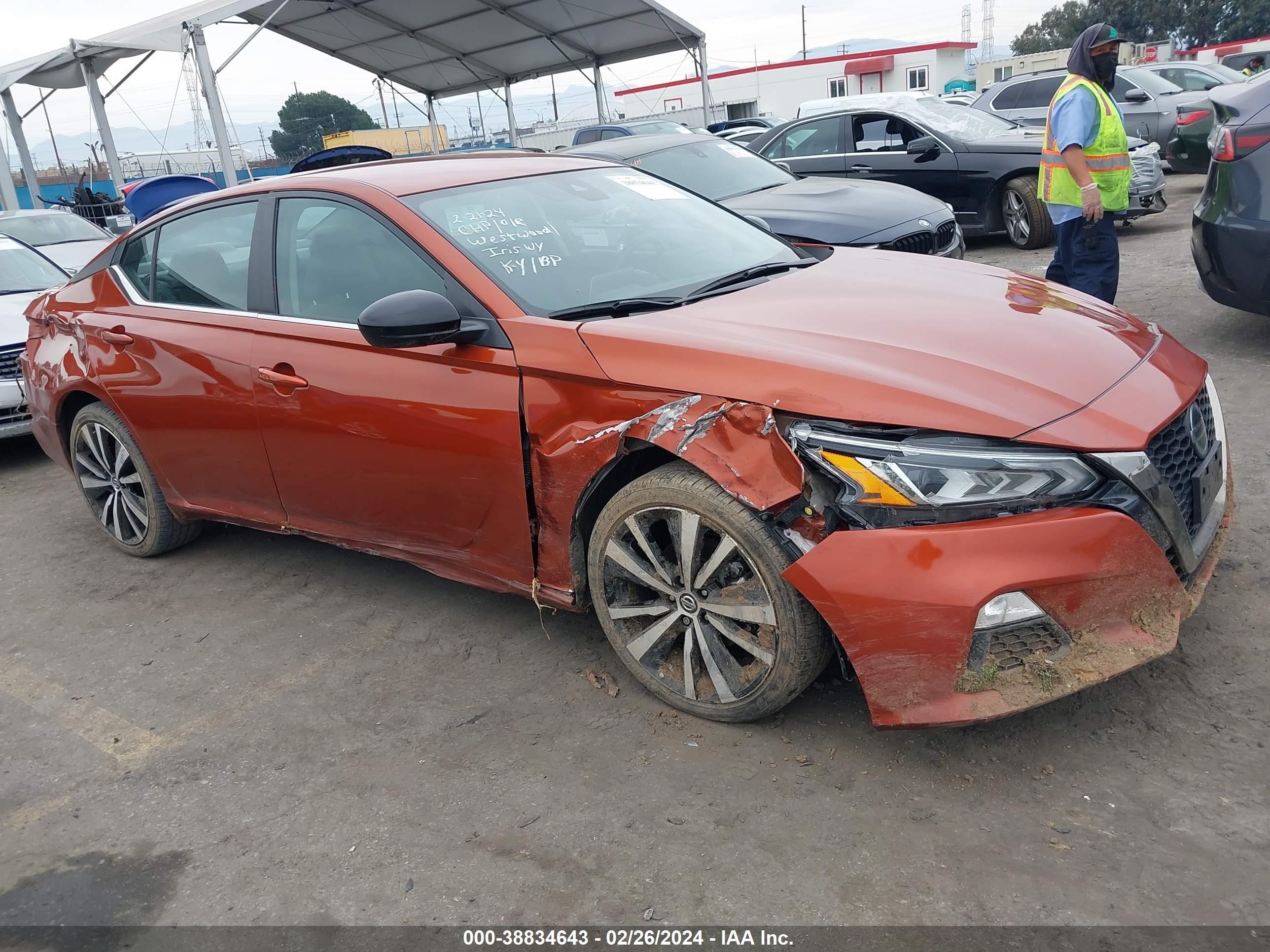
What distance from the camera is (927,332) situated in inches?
110

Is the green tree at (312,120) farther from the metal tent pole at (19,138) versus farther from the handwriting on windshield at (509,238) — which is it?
the handwriting on windshield at (509,238)

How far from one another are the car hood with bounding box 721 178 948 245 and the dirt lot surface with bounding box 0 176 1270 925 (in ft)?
12.2

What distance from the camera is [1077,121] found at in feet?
17.5

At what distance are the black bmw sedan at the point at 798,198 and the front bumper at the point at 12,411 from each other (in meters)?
3.88

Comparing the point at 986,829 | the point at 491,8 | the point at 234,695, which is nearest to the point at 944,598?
the point at 986,829

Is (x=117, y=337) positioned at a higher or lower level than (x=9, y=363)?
higher

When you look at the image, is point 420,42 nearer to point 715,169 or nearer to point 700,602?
point 715,169

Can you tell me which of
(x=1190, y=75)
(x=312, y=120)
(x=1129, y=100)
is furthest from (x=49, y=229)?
(x=312, y=120)

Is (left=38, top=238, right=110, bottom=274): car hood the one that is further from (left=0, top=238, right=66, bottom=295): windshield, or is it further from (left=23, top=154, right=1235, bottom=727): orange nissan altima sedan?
(left=23, top=154, right=1235, bottom=727): orange nissan altima sedan

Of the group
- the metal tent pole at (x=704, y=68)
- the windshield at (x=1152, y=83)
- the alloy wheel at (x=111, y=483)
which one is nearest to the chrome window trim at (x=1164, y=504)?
the alloy wheel at (x=111, y=483)


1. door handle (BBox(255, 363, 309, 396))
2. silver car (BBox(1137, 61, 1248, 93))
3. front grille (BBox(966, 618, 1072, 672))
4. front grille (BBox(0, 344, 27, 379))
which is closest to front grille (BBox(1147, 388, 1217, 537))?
front grille (BBox(966, 618, 1072, 672))

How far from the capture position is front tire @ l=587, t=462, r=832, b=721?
260 centimetres

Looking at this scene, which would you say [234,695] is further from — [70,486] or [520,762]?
[70,486]

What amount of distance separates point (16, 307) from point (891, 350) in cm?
659
